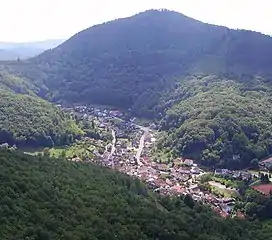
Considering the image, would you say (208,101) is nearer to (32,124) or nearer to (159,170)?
(159,170)

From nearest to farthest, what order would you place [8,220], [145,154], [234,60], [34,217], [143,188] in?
1. [8,220]
2. [34,217]
3. [143,188]
4. [145,154]
5. [234,60]

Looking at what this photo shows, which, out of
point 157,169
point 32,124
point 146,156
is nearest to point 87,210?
point 157,169

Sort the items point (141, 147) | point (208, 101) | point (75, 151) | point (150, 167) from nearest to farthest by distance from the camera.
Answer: point (150, 167)
point (75, 151)
point (141, 147)
point (208, 101)

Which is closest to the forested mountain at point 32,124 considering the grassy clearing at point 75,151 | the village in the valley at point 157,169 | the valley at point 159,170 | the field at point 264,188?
the grassy clearing at point 75,151

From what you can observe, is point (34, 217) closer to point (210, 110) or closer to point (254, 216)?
point (254, 216)

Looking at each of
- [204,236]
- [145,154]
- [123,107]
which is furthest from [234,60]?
[204,236]

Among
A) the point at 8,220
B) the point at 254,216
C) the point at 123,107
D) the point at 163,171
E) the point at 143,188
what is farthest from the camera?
the point at 123,107

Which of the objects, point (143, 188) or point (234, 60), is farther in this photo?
point (234, 60)
